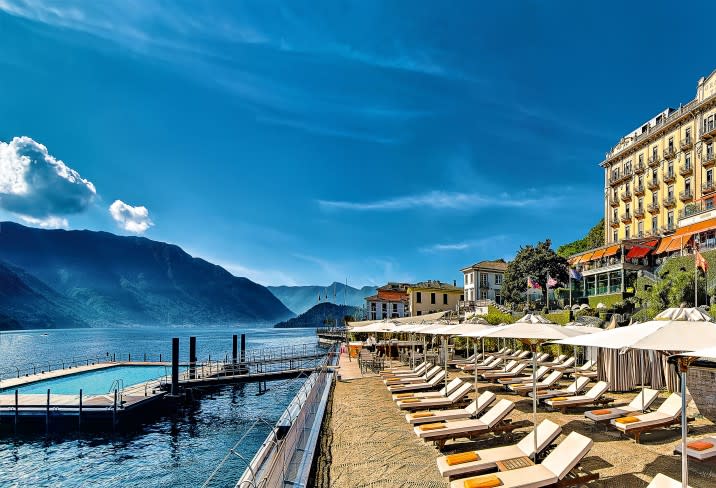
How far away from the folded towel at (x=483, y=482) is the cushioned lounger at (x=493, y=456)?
526mm

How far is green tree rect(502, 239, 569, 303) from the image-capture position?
153 ft

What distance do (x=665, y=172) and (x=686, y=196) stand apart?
12.4 ft

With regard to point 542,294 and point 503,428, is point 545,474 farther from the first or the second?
point 542,294

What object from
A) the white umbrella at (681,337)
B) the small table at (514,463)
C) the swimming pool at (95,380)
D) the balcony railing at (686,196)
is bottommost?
the swimming pool at (95,380)

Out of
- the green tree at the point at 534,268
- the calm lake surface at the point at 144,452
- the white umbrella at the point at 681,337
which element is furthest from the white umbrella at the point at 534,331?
the green tree at the point at 534,268

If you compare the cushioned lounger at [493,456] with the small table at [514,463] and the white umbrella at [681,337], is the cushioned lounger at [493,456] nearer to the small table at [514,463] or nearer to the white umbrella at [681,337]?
the small table at [514,463]

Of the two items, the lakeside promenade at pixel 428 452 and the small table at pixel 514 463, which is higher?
the small table at pixel 514 463

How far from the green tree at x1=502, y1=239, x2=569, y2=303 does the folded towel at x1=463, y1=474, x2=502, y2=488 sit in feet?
138

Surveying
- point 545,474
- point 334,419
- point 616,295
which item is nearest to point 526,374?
point 334,419

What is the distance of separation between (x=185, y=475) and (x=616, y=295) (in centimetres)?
3378

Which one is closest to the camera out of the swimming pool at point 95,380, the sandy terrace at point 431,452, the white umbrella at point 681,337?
the white umbrella at point 681,337

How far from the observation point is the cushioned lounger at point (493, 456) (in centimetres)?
655

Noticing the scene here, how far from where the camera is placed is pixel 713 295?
25.8 meters

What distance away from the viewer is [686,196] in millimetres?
39281
